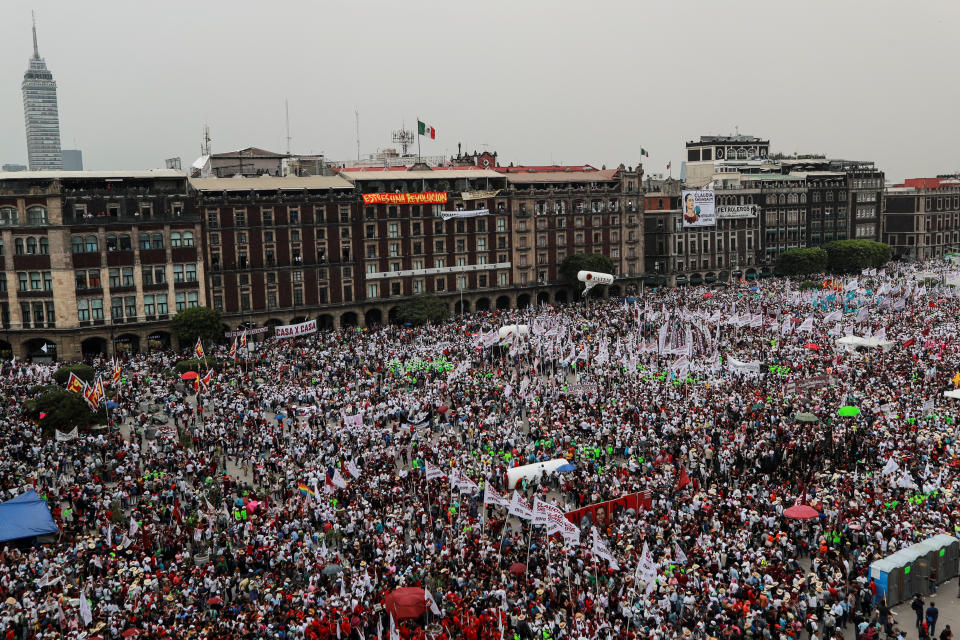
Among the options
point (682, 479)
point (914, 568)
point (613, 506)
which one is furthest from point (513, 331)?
point (914, 568)

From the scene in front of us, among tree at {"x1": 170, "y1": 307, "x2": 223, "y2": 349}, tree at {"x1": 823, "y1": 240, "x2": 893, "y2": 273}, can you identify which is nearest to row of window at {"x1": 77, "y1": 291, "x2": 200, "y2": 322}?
tree at {"x1": 170, "y1": 307, "x2": 223, "y2": 349}

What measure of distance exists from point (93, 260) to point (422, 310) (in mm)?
28252

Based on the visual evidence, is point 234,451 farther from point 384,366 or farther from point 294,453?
point 384,366

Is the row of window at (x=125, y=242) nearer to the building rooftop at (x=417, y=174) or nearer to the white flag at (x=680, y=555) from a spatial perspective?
the building rooftop at (x=417, y=174)

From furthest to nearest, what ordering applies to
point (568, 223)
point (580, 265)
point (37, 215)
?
point (568, 223)
point (580, 265)
point (37, 215)

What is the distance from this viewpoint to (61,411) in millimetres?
43938

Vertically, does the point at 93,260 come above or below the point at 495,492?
above

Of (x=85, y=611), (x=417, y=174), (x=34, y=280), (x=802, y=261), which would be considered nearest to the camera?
(x=85, y=611)

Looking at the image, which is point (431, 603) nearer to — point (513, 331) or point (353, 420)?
point (353, 420)

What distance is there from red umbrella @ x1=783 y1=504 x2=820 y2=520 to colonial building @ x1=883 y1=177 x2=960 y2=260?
130888 mm

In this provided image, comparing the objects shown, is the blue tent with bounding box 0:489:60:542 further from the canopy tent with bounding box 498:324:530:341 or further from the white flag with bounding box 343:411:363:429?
the canopy tent with bounding box 498:324:530:341

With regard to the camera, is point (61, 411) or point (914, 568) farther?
point (61, 411)

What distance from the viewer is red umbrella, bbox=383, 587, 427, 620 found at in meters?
25.5

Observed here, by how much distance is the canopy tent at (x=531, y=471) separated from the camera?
121 feet
